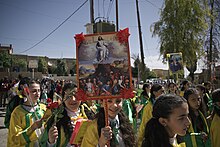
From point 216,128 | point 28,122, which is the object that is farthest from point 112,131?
point 216,128

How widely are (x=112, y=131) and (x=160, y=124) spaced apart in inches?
30.9

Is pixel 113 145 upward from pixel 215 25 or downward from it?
downward

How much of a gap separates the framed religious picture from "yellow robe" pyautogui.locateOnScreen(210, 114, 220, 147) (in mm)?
1649

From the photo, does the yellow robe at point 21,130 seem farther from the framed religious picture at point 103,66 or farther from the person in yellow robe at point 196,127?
the person in yellow robe at point 196,127

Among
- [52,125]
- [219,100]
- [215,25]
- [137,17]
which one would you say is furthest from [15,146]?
[215,25]

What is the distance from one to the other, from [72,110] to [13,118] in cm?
93

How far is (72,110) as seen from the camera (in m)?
3.48

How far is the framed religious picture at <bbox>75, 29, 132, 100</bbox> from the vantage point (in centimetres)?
265

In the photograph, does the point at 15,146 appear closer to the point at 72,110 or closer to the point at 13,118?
the point at 13,118

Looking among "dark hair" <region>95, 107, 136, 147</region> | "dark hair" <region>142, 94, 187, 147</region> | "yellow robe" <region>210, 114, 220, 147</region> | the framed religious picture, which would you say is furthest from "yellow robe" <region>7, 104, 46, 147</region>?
"yellow robe" <region>210, 114, 220, 147</region>

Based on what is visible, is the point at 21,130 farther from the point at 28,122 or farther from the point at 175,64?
the point at 175,64

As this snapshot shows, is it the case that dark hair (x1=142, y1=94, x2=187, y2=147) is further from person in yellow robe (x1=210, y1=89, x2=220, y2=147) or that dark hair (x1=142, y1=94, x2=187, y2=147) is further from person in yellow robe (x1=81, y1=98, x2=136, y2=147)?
person in yellow robe (x1=210, y1=89, x2=220, y2=147)

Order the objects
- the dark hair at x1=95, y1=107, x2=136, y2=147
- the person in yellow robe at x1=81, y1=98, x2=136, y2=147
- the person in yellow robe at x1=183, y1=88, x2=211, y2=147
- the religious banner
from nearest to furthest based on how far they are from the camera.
→ the person in yellow robe at x1=81, y1=98, x2=136, y2=147, the dark hair at x1=95, y1=107, x2=136, y2=147, the person in yellow robe at x1=183, y1=88, x2=211, y2=147, the religious banner

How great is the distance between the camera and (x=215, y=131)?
135 inches
